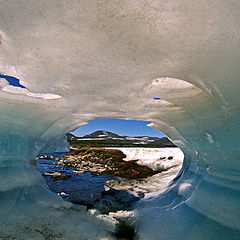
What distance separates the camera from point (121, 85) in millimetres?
4387

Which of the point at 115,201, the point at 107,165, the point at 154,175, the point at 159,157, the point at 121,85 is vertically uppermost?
the point at 121,85

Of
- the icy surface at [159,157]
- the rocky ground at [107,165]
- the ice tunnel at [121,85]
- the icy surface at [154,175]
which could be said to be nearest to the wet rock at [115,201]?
the icy surface at [154,175]

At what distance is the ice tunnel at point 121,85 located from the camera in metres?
2.22

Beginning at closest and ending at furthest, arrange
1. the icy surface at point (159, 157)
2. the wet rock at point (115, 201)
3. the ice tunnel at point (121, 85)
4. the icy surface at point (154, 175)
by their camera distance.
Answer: the ice tunnel at point (121, 85) < the wet rock at point (115, 201) < the icy surface at point (154, 175) < the icy surface at point (159, 157)

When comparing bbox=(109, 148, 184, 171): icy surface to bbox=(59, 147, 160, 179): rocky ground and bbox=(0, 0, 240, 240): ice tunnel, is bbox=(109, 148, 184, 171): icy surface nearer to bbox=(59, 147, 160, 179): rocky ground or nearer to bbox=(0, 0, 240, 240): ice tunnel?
bbox=(59, 147, 160, 179): rocky ground

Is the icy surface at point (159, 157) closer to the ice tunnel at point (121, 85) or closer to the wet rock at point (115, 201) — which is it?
the wet rock at point (115, 201)

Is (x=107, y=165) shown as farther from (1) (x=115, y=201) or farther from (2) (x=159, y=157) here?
(1) (x=115, y=201)

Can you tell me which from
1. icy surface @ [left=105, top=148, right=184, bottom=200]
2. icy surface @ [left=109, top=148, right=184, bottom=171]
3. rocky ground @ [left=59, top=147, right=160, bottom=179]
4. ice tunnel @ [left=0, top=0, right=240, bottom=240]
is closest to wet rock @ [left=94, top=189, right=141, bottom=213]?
icy surface @ [left=105, top=148, right=184, bottom=200]

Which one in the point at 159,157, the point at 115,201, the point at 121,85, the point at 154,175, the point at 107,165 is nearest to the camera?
the point at 121,85

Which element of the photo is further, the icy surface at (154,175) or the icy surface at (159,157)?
the icy surface at (159,157)

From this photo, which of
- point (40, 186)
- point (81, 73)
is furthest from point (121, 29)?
point (40, 186)

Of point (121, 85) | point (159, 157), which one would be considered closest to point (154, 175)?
point (159, 157)

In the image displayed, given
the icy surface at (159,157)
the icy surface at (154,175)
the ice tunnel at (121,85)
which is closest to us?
the ice tunnel at (121,85)

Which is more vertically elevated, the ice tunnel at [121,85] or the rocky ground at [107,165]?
the ice tunnel at [121,85]
